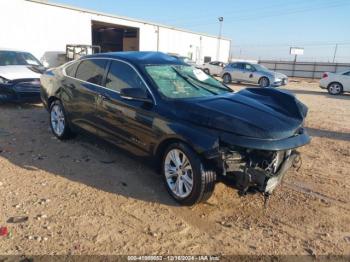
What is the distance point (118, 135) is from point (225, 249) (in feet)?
7.53

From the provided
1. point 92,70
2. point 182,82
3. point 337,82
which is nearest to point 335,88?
point 337,82

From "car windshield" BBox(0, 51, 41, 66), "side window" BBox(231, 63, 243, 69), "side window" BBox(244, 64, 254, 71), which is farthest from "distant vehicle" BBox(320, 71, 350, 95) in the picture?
"car windshield" BBox(0, 51, 41, 66)

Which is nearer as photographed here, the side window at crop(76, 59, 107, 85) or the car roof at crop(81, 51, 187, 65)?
the car roof at crop(81, 51, 187, 65)

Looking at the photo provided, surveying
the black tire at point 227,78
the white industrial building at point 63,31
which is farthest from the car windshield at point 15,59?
the black tire at point 227,78

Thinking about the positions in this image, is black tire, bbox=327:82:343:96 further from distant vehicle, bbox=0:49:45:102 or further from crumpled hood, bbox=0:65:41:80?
crumpled hood, bbox=0:65:41:80

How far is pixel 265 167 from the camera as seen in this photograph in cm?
374

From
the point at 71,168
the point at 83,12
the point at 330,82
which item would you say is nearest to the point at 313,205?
the point at 71,168

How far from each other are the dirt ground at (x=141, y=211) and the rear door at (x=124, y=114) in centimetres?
54

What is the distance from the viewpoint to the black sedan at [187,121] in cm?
362

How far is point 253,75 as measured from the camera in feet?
69.9

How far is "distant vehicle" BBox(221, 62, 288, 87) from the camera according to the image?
67.4 feet

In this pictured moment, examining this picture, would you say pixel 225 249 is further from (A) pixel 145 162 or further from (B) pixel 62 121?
(B) pixel 62 121

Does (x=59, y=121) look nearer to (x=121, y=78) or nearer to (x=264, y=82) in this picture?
(x=121, y=78)

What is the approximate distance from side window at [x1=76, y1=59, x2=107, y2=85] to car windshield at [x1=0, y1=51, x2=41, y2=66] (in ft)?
17.9
